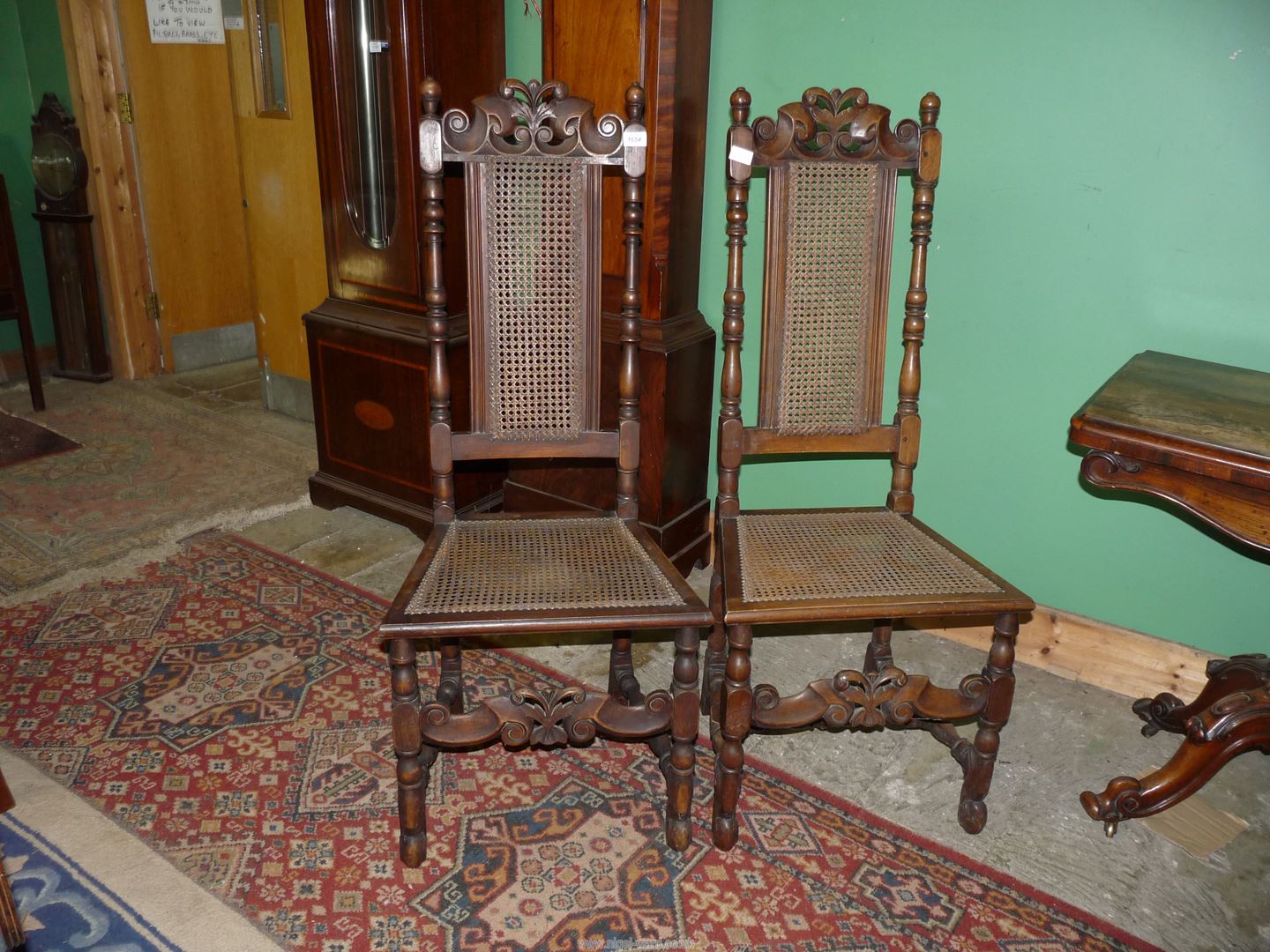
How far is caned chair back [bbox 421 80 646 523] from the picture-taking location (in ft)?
6.36

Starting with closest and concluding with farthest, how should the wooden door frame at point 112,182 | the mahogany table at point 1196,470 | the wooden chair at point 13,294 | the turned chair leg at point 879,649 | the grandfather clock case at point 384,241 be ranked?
the mahogany table at point 1196,470 < the turned chair leg at point 879,649 < the grandfather clock case at point 384,241 < the wooden chair at point 13,294 < the wooden door frame at point 112,182

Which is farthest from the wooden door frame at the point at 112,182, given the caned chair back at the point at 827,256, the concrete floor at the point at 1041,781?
the caned chair back at the point at 827,256

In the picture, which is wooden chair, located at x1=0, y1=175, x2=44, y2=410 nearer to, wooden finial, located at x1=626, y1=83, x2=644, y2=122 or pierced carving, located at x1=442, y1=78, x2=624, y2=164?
pierced carving, located at x1=442, y1=78, x2=624, y2=164

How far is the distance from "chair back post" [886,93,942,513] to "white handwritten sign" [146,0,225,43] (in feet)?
11.5

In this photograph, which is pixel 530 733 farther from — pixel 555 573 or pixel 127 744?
pixel 127 744

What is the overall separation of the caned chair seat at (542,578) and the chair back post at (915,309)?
0.60m

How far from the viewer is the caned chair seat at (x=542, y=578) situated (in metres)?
1.73

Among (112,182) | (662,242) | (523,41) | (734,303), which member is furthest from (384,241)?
(112,182)

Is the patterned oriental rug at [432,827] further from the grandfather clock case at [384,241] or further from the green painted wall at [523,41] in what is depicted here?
the green painted wall at [523,41]

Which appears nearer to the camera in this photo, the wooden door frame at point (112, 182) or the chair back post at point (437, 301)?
the chair back post at point (437, 301)

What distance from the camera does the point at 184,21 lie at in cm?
436

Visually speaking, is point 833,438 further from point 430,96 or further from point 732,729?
point 430,96

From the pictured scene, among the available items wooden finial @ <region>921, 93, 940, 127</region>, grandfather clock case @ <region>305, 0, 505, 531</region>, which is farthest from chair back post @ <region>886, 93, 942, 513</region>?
grandfather clock case @ <region>305, 0, 505, 531</region>

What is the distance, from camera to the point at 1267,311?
2.12 meters
